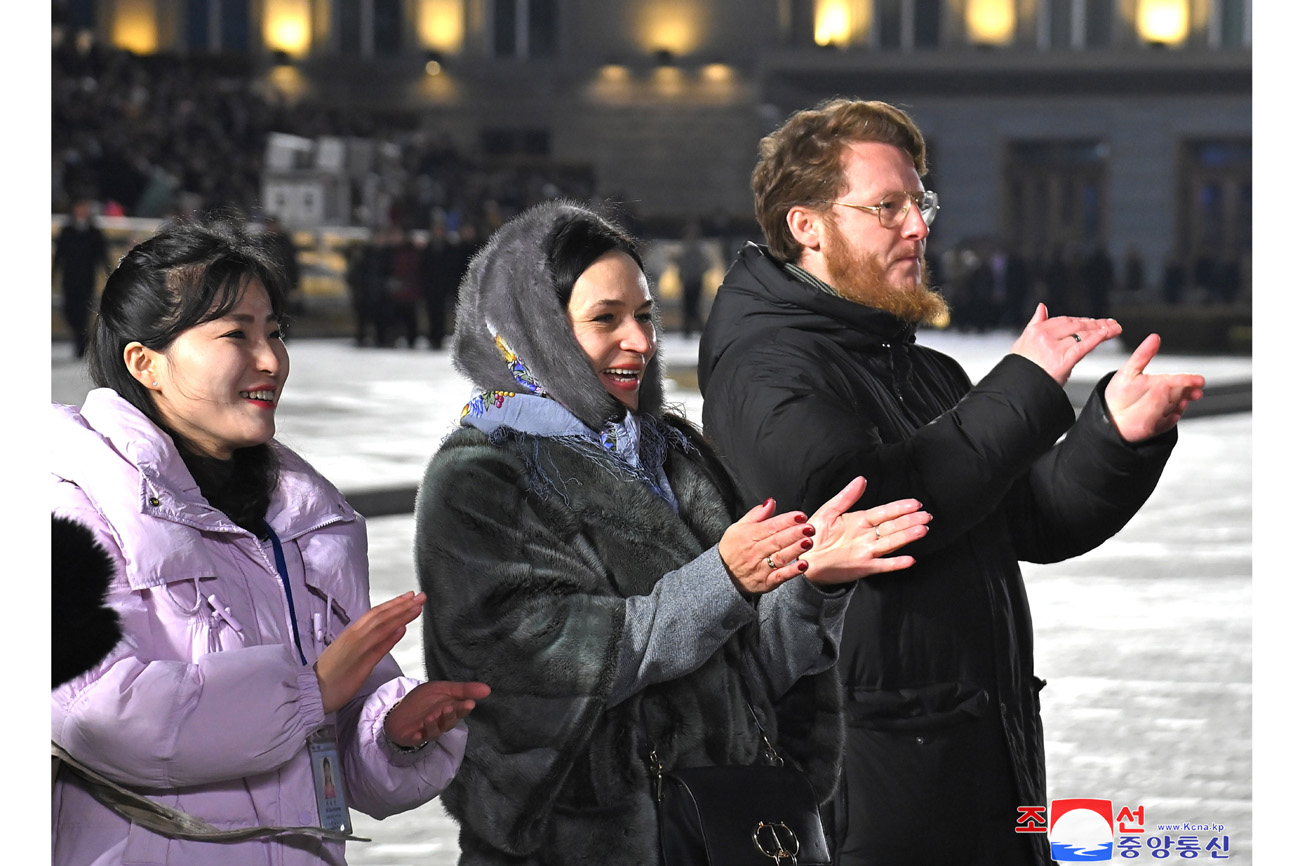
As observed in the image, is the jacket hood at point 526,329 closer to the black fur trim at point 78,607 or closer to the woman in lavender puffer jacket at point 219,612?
the woman in lavender puffer jacket at point 219,612

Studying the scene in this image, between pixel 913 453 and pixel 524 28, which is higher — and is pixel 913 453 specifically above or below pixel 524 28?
below

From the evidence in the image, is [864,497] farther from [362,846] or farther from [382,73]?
[382,73]

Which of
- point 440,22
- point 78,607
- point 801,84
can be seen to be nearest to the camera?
point 78,607

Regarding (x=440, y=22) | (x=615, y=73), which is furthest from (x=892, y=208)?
(x=440, y=22)

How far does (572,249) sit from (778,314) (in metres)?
0.55

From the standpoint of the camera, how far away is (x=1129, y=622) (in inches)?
301

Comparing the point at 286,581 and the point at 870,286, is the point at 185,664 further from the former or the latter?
the point at 870,286

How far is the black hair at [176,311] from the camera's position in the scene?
7.79ft

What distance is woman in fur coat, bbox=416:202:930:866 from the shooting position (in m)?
2.48

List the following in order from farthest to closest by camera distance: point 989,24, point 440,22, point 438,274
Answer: point 440,22, point 989,24, point 438,274

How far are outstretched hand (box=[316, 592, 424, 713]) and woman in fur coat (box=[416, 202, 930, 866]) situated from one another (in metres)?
0.22

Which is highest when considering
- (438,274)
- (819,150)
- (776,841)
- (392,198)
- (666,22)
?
(666,22)

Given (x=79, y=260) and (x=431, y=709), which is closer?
(x=431, y=709)
